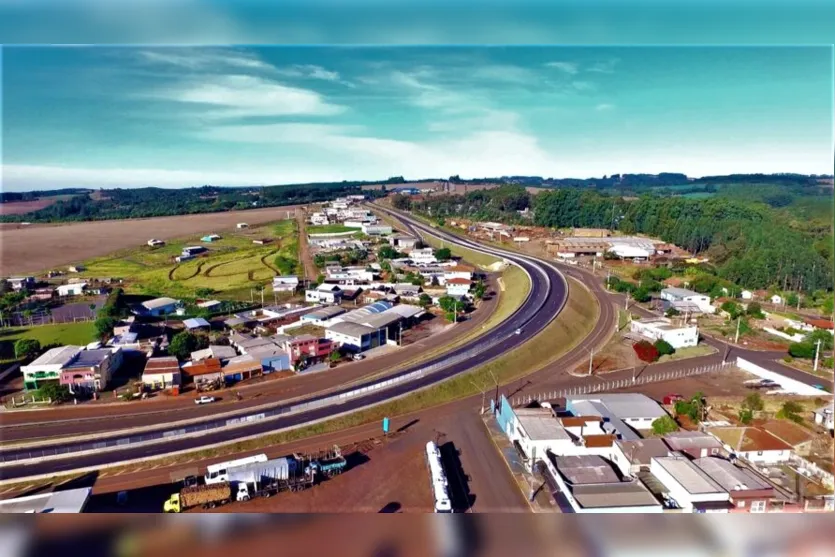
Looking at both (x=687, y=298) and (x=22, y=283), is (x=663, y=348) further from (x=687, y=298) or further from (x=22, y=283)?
(x=22, y=283)

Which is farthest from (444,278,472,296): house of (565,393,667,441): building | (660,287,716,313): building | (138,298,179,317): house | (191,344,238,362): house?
(138,298,179,317): house

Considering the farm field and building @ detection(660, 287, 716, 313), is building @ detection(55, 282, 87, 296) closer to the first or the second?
the farm field

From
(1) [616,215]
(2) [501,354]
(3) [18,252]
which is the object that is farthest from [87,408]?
(1) [616,215]

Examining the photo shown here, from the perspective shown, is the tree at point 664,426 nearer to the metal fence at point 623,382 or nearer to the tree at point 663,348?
the metal fence at point 623,382

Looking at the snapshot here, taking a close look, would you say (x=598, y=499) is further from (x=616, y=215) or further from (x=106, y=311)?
(x=616, y=215)

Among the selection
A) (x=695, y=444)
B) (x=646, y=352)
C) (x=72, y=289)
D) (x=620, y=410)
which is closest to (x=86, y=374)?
(x=72, y=289)

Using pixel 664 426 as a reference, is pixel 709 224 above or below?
above

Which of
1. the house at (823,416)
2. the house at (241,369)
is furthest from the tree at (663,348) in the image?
the house at (241,369)
